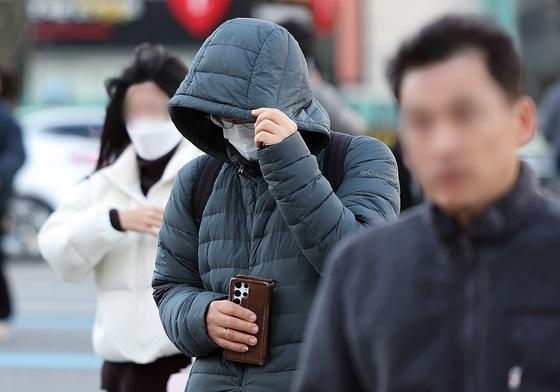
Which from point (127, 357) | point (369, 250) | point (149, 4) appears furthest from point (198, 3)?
point (369, 250)

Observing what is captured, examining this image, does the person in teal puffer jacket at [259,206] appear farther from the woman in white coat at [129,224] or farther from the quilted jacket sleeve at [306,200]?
the woman in white coat at [129,224]

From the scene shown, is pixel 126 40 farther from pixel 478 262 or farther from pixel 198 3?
pixel 478 262

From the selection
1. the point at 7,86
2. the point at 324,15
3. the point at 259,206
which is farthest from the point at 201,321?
the point at 324,15

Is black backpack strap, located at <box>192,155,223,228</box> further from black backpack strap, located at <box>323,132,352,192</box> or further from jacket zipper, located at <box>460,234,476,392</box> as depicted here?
jacket zipper, located at <box>460,234,476,392</box>

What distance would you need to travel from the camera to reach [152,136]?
15.3 feet

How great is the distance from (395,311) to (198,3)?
95.4ft

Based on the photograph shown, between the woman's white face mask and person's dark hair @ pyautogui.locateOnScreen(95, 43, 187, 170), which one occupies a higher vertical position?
the woman's white face mask

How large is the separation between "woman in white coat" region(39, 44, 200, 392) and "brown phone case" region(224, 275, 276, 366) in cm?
131

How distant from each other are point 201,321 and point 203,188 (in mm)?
358

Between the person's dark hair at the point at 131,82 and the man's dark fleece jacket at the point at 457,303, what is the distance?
101 inches

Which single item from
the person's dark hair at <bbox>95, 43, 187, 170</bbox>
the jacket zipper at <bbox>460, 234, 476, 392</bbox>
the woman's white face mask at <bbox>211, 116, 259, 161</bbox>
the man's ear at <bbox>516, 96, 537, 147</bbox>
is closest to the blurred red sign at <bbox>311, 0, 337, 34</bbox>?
the person's dark hair at <bbox>95, 43, 187, 170</bbox>

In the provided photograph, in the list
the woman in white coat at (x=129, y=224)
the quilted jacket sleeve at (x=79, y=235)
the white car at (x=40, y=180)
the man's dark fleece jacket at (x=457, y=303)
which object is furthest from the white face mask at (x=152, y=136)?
the white car at (x=40, y=180)

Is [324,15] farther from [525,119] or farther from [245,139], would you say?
[525,119]

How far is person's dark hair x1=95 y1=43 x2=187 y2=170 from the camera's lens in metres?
4.71
